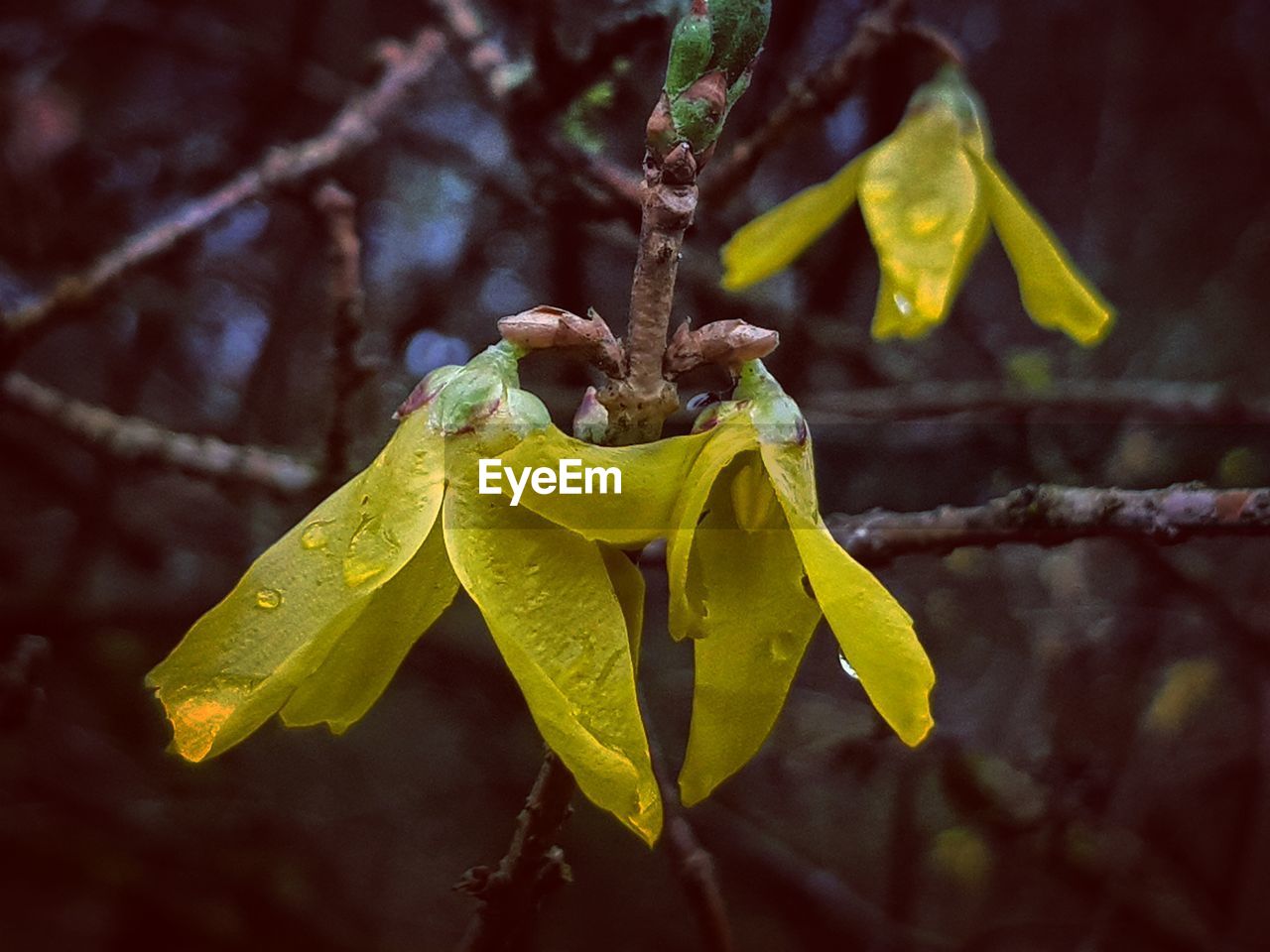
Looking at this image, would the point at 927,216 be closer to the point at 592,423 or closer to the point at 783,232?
the point at 783,232

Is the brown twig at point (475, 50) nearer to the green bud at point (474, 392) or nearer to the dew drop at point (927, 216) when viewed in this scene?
the dew drop at point (927, 216)

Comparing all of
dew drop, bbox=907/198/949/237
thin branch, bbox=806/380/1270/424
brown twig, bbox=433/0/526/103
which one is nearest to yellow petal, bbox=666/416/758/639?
dew drop, bbox=907/198/949/237

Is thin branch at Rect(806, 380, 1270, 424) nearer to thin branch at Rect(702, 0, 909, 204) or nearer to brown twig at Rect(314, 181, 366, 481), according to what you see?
thin branch at Rect(702, 0, 909, 204)

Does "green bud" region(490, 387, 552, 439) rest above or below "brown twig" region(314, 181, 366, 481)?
below

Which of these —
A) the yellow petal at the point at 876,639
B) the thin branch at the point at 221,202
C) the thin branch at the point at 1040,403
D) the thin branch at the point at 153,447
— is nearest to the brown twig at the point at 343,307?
the thin branch at the point at 153,447

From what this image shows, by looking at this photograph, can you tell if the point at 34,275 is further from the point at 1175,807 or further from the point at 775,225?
the point at 1175,807

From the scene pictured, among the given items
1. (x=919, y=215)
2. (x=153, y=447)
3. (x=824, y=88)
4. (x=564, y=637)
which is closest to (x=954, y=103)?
(x=824, y=88)
